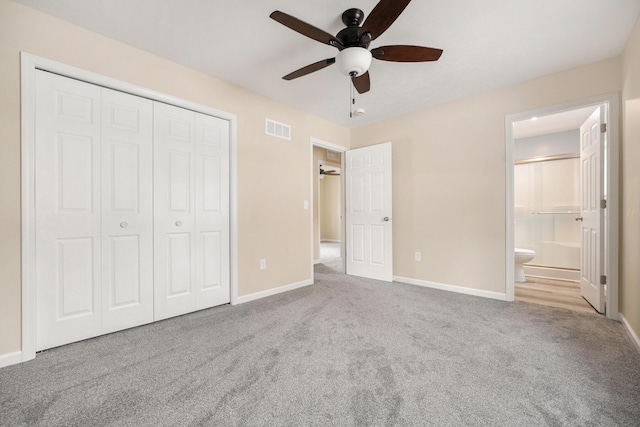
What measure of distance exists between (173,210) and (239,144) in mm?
1043

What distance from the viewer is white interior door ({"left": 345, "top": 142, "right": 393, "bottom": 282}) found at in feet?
13.2

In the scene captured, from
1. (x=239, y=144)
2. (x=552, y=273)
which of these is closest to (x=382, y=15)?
(x=239, y=144)

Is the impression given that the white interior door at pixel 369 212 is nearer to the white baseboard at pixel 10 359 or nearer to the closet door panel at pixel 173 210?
the closet door panel at pixel 173 210

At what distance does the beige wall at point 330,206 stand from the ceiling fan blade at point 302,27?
25.6 feet

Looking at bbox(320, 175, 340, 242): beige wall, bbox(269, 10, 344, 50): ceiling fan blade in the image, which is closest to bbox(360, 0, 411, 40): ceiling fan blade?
bbox(269, 10, 344, 50): ceiling fan blade

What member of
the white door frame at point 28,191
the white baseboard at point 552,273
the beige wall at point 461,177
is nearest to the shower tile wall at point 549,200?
the white baseboard at point 552,273

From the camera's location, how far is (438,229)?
11.9ft

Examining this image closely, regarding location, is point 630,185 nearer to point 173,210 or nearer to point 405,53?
point 405,53

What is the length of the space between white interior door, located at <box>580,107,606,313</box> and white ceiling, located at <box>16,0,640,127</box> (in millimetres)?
794

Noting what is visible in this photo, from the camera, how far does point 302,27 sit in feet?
5.60

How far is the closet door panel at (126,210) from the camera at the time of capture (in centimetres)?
224

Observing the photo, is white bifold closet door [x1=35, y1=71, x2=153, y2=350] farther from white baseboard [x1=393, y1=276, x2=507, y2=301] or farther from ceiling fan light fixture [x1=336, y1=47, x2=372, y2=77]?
white baseboard [x1=393, y1=276, x2=507, y2=301]

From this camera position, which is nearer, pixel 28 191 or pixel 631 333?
pixel 28 191

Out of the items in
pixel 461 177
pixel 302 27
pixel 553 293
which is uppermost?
pixel 302 27
